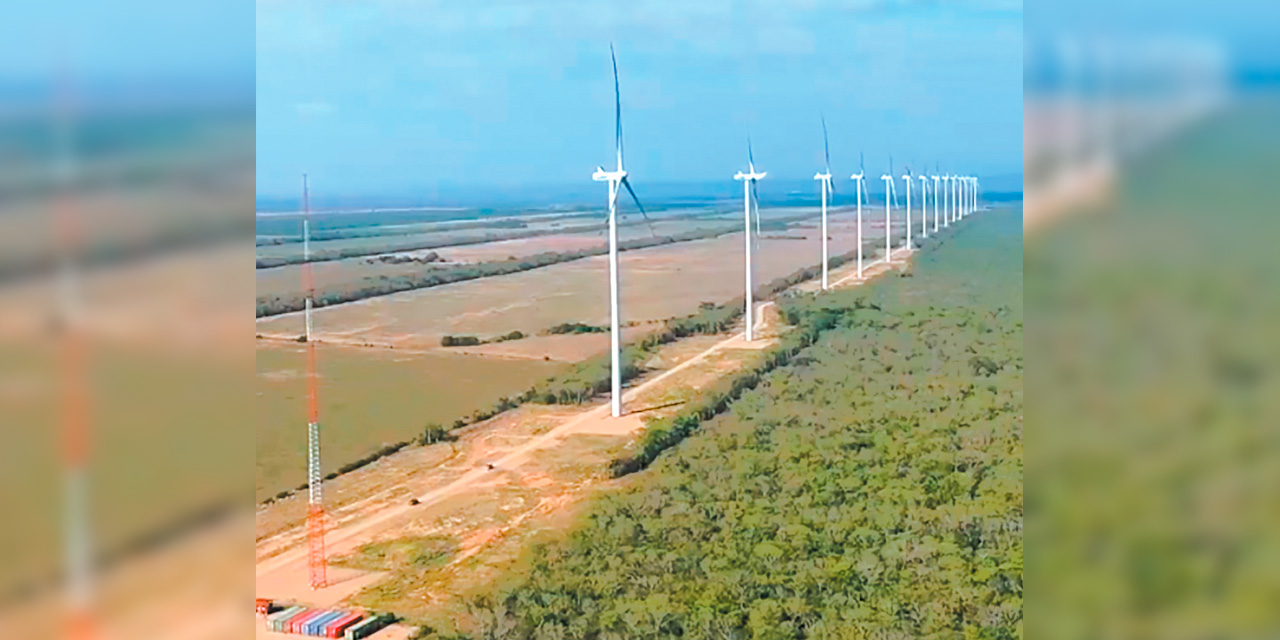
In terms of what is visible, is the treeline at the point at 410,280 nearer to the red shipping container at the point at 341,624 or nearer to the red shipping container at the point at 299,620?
the red shipping container at the point at 299,620

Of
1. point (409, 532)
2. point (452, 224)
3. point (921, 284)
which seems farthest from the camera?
point (452, 224)

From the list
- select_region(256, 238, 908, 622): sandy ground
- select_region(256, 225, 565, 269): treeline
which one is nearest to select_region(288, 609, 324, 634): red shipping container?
select_region(256, 238, 908, 622): sandy ground

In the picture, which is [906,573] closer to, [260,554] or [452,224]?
[260,554]
